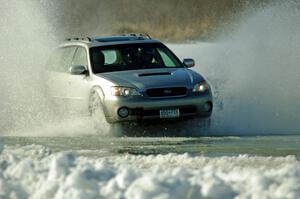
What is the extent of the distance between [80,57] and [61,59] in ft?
2.94

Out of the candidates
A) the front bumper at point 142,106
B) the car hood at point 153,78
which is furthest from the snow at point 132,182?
the car hood at point 153,78

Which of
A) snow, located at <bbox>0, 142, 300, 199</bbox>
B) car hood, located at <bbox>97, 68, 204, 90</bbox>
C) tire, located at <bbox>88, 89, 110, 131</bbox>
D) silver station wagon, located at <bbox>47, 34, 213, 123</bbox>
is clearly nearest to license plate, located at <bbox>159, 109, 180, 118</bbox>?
silver station wagon, located at <bbox>47, 34, 213, 123</bbox>

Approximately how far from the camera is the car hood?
14.9m

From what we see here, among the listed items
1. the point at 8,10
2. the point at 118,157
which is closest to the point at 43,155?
the point at 118,157

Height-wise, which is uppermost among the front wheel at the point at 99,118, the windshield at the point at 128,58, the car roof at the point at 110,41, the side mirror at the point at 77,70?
the car roof at the point at 110,41

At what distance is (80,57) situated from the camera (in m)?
16.7

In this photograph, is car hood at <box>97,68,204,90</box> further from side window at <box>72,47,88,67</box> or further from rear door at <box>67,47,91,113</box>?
side window at <box>72,47,88,67</box>

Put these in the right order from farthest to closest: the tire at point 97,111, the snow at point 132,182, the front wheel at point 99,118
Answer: the tire at point 97,111, the front wheel at point 99,118, the snow at point 132,182

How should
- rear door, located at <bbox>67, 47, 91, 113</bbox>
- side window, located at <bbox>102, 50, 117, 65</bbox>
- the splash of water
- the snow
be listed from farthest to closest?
the splash of water < side window, located at <bbox>102, 50, 117, 65</bbox> < rear door, located at <bbox>67, 47, 91, 113</bbox> < the snow

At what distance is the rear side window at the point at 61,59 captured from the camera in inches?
674

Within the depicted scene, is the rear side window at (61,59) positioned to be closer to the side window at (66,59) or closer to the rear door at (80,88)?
the side window at (66,59)

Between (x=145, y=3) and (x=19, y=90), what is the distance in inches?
1295


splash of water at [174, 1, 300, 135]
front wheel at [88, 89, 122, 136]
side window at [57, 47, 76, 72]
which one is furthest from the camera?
side window at [57, 47, 76, 72]

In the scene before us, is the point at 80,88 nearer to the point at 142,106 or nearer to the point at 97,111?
the point at 97,111
